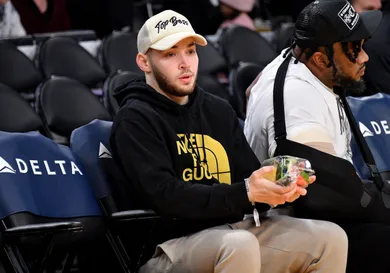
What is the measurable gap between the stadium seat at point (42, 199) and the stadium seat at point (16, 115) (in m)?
0.61

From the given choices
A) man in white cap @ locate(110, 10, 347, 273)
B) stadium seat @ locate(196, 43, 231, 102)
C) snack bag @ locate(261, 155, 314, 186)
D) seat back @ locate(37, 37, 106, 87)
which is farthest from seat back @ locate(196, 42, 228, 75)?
→ snack bag @ locate(261, 155, 314, 186)

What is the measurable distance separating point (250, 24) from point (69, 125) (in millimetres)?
3295

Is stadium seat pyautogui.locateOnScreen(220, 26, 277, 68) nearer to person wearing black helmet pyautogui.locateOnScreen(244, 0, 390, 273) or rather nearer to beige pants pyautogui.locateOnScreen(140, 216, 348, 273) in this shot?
person wearing black helmet pyautogui.locateOnScreen(244, 0, 390, 273)

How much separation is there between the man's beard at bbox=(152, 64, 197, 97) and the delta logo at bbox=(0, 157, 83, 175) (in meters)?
0.54

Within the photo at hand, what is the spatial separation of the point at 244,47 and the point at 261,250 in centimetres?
339

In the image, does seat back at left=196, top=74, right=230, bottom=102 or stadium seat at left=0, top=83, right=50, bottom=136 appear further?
seat back at left=196, top=74, right=230, bottom=102

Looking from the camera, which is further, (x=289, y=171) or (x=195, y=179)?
(x=195, y=179)

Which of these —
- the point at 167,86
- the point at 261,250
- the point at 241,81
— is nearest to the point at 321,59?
the point at 167,86

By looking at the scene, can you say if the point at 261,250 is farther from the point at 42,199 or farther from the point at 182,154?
the point at 42,199

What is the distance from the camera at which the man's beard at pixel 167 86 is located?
3.92 meters

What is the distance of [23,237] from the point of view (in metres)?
3.79

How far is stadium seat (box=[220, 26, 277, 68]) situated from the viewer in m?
6.86

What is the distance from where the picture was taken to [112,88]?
5438 mm

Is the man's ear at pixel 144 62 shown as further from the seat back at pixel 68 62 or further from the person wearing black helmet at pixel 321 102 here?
the seat back at pixel 68 62
